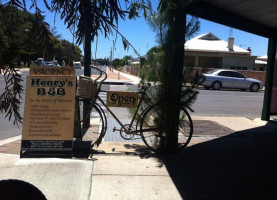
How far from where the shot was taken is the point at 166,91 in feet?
18.1

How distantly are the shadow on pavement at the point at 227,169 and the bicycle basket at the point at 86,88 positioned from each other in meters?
1.58

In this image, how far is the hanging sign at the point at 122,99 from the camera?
18.0 feet

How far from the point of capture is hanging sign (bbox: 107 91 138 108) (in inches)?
216

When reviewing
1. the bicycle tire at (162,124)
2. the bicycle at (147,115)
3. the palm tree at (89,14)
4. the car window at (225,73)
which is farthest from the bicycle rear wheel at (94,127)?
the car window at (225,73)

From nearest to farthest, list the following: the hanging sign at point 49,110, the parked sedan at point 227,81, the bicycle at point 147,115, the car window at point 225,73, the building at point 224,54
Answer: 1. the hanging sign at point 49,110
2. the bicycle at point 147,115
3. the parked sedan at point 227,81
4. the car window at point 225,73
5. the building at point 224,54

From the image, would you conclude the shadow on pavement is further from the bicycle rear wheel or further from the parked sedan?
the parked sedan

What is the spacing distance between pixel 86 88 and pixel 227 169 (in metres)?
2.58

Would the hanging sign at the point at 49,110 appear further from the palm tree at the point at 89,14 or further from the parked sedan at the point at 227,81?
the parked sedan at the point at 227,81

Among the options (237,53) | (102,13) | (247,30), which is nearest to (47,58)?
(102,13)

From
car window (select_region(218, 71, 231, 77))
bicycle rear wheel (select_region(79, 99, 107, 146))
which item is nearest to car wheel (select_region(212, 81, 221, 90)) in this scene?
car window (select_region(218, 71, 231, 77))

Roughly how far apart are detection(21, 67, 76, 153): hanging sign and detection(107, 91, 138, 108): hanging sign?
63 cm

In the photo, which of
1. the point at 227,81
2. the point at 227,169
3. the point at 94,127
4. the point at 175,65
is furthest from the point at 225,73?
the point at 227,169

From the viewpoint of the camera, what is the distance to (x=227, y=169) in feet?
16.1

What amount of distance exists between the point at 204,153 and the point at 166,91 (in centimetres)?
133
